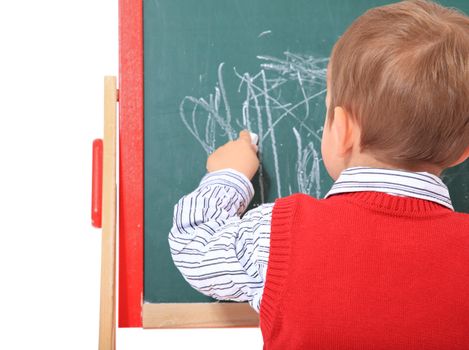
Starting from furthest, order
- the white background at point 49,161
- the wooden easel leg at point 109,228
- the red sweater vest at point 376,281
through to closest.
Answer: the white background at point 49,161
the wooden easel leg at point 109,228
the red sweater vest at point 376,281

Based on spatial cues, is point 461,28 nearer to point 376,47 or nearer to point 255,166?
point 376,47

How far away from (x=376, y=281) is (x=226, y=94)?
1.70 feet

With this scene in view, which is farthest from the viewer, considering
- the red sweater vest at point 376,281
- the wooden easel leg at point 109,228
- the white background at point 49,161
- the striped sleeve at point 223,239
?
the white background at point 49,161

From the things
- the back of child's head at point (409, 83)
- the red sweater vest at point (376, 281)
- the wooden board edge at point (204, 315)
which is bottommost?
the wooden board edge at point (204, 315)

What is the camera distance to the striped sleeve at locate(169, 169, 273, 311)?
1.15m

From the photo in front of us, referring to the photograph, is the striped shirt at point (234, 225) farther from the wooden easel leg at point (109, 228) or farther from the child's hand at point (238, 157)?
the wooden easel leg at point (109, 228)

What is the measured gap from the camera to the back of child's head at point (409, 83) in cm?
103

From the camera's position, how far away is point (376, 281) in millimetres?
1025

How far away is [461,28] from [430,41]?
Answer: 0.06 meters

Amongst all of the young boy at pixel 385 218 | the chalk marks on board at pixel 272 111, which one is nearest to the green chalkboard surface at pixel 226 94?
the chalk marks on board at pixel 272 111

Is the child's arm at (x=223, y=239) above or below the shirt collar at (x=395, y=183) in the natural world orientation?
below

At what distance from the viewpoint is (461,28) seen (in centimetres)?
107

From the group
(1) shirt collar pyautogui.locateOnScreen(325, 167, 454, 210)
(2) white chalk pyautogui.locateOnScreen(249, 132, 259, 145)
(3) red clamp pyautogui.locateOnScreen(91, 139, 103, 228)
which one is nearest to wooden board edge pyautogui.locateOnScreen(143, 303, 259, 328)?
(3) red clamp pyautogui.locateOnScreen(91, 139, 103, 228)

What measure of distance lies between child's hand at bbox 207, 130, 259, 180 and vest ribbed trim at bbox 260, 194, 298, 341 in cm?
27
